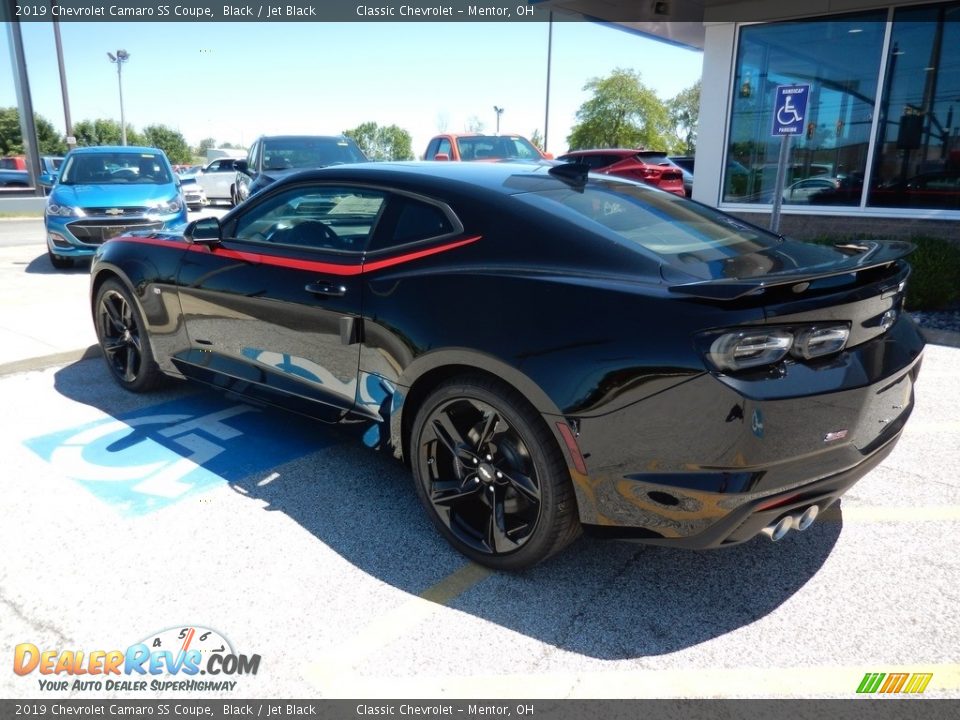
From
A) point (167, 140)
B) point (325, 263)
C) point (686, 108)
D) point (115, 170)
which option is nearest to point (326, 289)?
point (325, 263)

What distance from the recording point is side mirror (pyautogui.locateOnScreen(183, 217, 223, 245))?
12.7 feet

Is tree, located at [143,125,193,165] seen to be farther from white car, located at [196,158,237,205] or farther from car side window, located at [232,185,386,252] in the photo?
car side window, located at [232,185,386,252]

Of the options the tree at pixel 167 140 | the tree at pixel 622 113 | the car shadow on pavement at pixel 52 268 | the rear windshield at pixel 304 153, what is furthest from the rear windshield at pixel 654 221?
the tree at pixel 167 140

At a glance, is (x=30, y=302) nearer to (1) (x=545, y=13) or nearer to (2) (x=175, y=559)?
(2) (x=175, y=559)

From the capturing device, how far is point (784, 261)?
273cm

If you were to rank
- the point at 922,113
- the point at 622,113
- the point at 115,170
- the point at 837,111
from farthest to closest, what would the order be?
the point at 622,113 < the point at 115,170 < the point at 837,111 < the point at 922,113

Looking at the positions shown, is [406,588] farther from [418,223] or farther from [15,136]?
[15,136]

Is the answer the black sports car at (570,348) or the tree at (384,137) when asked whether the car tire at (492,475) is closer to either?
the black sports car at (570,348)

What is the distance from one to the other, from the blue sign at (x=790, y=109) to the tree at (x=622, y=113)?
39.7m

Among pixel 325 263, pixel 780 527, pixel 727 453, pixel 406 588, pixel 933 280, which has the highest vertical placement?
pixel 325 263

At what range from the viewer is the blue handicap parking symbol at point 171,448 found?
3435 millimetres

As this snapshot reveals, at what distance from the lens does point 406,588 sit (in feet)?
8.82

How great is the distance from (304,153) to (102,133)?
77.1m
